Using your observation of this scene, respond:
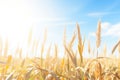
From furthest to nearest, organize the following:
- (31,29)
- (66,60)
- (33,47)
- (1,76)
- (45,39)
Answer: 1. (33,47)
2. (31,29)
3. (45,39)
4. (66,60)
5. (1,76)

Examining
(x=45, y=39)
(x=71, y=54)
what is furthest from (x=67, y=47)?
(x=45, y=39)

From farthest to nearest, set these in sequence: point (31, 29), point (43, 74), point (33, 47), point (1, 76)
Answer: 1. point (33, 47)
2. point (31, 29)
3. point (43, 74)
4. point (1, 76)

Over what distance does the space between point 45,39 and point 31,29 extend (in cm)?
55

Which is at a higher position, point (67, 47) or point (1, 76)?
point (67, 47)

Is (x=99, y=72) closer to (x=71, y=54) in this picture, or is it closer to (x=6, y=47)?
(x=71, y=54)

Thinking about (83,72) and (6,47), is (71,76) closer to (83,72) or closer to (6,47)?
(83,72)

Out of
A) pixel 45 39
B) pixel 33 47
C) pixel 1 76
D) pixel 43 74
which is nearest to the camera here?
pixel 1 76

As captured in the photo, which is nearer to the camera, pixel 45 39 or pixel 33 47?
pixel 45 39

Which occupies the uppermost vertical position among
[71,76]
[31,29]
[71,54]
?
[31,29]

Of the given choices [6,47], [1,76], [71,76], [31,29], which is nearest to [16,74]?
[1,76]

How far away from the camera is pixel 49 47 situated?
16.4ft

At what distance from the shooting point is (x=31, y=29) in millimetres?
5191

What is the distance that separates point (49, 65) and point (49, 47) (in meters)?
0.61

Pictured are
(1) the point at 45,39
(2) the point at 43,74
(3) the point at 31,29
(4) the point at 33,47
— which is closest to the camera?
(2) the point at 43,74
